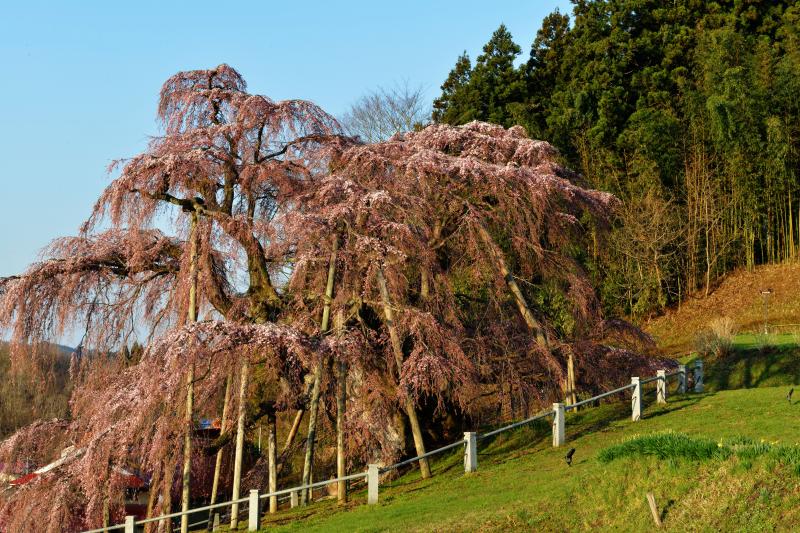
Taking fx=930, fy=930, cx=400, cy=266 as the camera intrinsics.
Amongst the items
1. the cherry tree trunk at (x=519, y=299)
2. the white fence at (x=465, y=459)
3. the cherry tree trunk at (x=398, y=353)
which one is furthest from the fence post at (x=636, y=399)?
the cherry tree trunk at (x=398, y=353)

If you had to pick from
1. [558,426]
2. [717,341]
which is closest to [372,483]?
[558,426]

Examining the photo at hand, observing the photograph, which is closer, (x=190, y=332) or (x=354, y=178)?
(x=190, y=332)

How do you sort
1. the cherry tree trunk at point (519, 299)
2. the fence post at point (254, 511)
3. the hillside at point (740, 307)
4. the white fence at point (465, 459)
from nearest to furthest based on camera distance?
the white fence at point (465, 459), the fence post at point (254, 511), the cherry tree trunk at point (519, 299), the hillside at point (740, 307)

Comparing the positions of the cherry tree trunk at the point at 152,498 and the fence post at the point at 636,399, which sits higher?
the fence post at the point at 636,399

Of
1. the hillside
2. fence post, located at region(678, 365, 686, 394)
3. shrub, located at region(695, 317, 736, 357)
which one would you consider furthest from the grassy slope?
the hillside

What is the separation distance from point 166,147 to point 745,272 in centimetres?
3433

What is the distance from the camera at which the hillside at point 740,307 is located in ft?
132

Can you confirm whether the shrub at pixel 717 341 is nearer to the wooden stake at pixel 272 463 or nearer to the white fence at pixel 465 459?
the white fence at pixel 465 459

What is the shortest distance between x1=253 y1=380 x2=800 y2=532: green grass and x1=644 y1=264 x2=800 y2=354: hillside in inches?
828

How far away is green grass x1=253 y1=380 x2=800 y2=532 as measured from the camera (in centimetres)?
1038

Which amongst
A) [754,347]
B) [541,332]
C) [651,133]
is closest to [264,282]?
[541,332]

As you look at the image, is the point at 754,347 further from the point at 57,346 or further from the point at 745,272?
the point at 57,346

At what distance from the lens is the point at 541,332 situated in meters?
21.3

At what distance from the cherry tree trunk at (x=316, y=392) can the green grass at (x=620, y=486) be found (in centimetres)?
65
